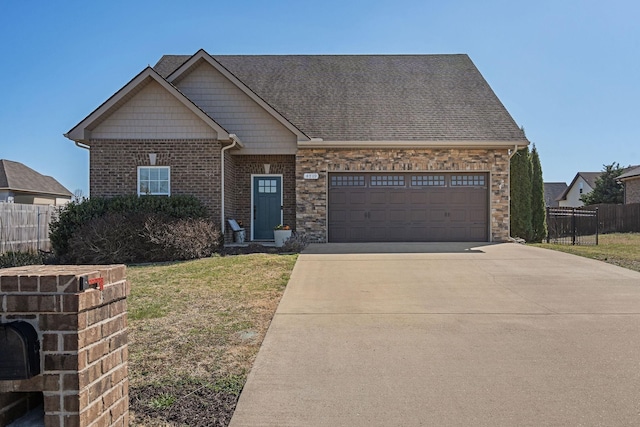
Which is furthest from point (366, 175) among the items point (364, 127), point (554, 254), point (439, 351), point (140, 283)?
point (439, 351)

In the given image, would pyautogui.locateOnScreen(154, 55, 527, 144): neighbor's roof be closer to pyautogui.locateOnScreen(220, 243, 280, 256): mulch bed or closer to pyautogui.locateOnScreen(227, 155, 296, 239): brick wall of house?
pyautogui.locateOnScreen(227, 155, 296, 239): brick wall of house

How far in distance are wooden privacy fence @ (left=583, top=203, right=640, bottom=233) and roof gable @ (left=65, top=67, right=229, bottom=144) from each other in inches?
945

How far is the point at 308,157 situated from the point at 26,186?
87.4 ft

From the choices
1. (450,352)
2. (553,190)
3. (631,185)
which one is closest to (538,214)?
(450,352)

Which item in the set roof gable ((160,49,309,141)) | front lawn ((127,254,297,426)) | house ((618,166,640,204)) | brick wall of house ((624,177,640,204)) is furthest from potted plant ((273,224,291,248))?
brick wall of house ((624,177,640,204))

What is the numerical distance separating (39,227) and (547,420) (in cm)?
1744

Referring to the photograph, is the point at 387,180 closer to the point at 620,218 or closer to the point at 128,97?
the point at 128,97

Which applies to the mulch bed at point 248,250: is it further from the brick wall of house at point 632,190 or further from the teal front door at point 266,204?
the brick wall of house at point 632,190

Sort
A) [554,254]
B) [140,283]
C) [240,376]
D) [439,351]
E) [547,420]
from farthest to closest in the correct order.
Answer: [554,254] < [140,283] < [439,351] < [240,376] < [547,420]

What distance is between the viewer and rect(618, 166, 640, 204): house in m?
33.4

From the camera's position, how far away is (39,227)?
17.0 m

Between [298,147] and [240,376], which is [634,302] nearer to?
[240,376]

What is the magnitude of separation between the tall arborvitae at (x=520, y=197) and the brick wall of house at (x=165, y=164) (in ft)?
36.7

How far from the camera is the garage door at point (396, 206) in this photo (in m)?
16.4
